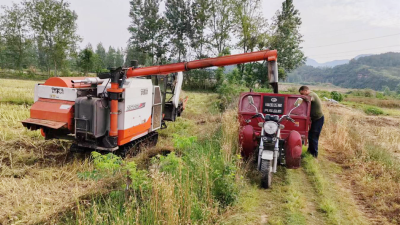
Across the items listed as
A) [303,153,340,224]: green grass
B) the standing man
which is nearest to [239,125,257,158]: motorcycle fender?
[303,153,340,224]: green grass

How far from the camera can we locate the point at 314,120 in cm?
633

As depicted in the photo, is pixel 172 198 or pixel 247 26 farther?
pixel 247 26

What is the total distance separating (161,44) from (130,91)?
93.7ft

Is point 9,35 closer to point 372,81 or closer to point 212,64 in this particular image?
point 212,64

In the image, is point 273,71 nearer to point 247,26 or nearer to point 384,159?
point 384,159

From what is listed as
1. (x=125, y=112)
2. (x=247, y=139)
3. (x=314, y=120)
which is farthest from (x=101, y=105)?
(x=314, y=120)

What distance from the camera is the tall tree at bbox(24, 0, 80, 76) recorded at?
29.9 metres

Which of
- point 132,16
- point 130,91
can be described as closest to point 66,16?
point 132,16

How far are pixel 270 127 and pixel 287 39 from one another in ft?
94.1

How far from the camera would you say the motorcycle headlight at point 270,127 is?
15.3ft

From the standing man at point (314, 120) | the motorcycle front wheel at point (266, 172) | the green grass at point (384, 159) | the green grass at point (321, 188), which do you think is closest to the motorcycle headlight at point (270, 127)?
the motorcycle front wheel at point (266, 172)

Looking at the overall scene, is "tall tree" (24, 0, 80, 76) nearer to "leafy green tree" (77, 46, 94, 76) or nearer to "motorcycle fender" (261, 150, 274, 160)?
"leafy green tree" (77, 46, 94, 76)

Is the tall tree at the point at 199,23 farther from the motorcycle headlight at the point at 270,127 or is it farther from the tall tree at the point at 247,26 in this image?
the motorcycle headlight at the point at 270,127

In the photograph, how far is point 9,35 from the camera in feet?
109
